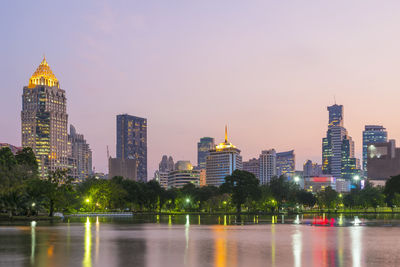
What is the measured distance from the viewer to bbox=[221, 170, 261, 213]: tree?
157 meters

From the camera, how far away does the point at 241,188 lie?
15688 cm

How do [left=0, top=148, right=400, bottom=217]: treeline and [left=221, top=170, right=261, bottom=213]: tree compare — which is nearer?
[left=0, top=148, right=400, bottom=217]: treeline

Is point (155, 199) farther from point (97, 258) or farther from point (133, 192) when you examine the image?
point (97, 258)

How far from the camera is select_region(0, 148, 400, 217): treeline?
284ft

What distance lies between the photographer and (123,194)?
146 m

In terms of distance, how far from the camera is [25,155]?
130500 mm

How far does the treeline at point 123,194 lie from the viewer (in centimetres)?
8665

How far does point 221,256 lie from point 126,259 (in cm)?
557

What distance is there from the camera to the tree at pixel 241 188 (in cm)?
15662

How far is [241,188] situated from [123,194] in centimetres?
3580

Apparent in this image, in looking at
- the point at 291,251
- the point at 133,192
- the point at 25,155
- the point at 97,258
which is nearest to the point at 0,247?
the point at 97,258

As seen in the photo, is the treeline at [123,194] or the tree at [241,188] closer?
the treeline at [123,194]

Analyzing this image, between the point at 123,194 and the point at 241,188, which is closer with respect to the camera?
the point at 123,194

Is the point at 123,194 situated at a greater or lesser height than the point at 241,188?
lesser
